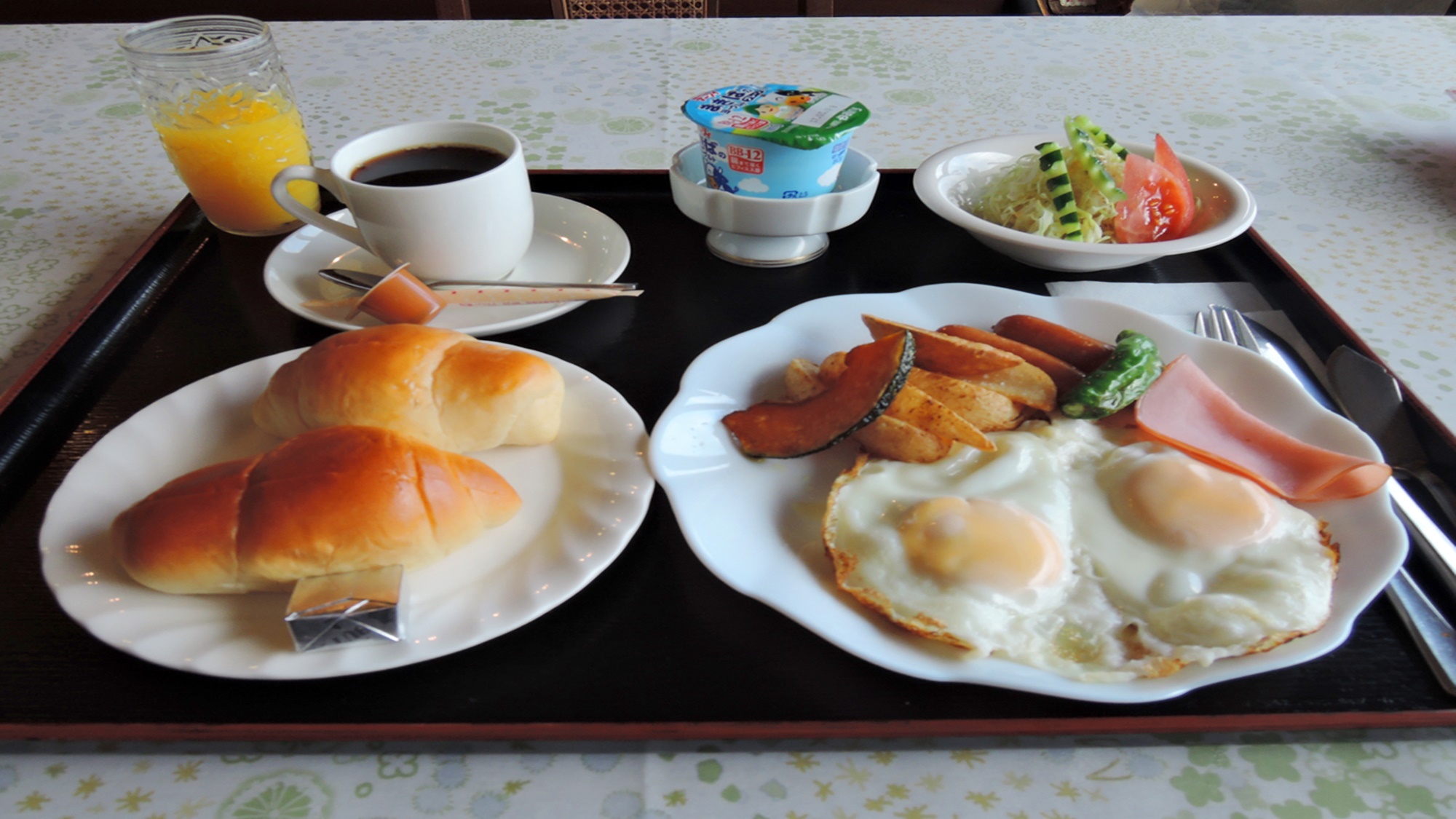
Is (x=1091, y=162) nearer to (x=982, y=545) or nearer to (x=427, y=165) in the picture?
(x=982, y=545)

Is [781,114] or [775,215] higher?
[781,114]

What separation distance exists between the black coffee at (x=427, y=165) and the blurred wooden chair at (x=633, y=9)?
1.83 meters

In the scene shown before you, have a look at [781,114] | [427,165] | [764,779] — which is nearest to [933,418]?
[764,779]

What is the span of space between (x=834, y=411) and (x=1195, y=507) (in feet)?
1.44

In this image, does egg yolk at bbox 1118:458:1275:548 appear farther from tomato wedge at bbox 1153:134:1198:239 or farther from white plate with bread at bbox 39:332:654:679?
tomato wedge at bbox 1153:134:1198:239

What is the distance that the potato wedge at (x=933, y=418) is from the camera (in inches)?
40.1

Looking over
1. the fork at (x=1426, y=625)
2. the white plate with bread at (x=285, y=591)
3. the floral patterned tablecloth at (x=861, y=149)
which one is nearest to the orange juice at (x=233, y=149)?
the floral patterned tablecloth at (x=861, y=149)

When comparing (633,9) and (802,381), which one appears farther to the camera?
(633,9)

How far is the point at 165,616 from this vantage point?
821 mm

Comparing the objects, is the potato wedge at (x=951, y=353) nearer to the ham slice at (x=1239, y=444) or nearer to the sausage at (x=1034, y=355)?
the sausage at (x=1034, y=355)

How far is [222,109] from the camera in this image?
1.49 meters

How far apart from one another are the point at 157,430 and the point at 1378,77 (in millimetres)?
3193

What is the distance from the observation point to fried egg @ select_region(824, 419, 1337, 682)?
84 cm

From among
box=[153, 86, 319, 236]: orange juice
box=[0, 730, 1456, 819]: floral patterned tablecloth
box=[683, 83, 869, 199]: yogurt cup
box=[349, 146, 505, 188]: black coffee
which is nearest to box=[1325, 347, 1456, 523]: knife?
box=[0, 730, 1456, 819]: floral patterned tablecloth
